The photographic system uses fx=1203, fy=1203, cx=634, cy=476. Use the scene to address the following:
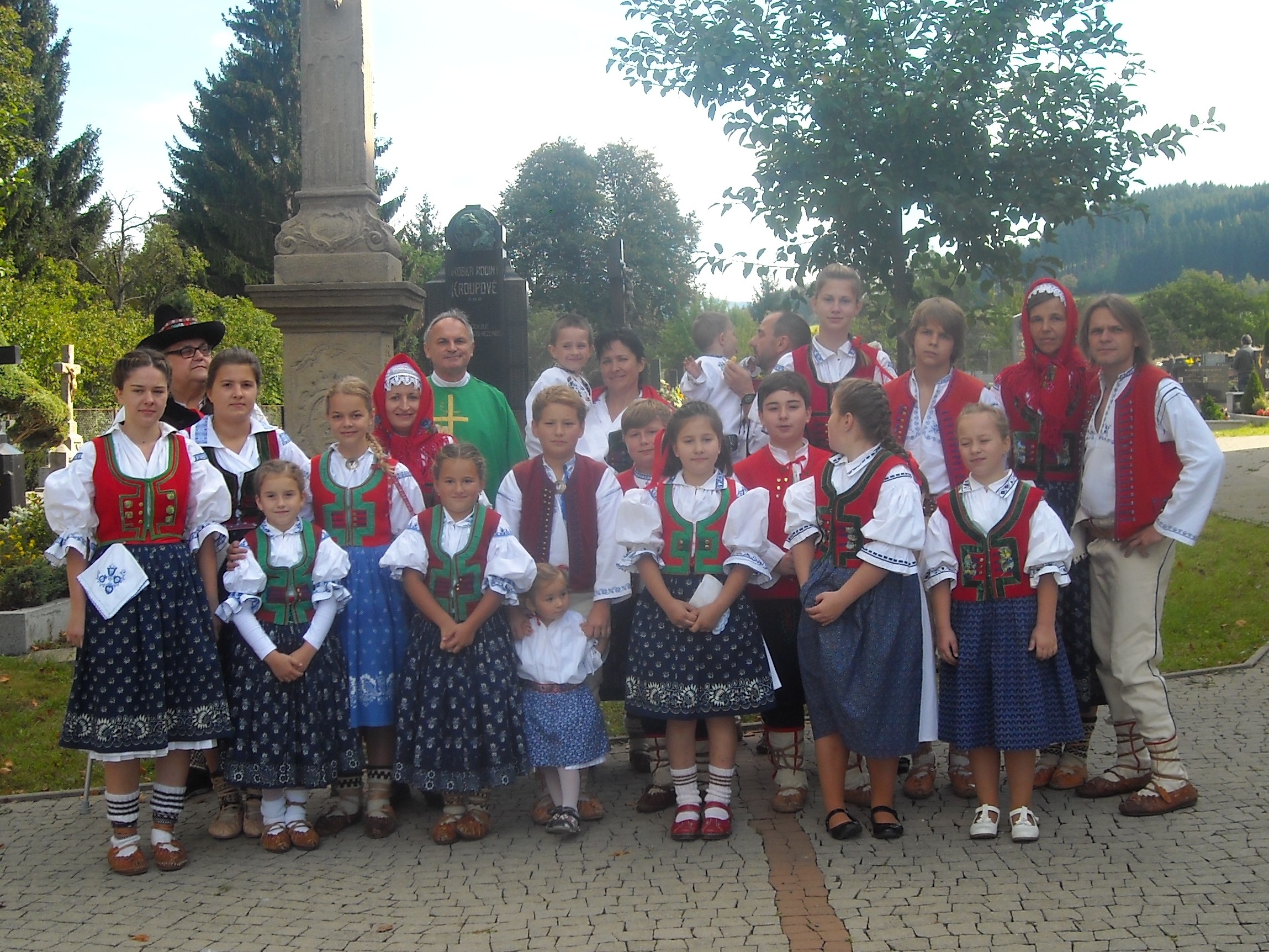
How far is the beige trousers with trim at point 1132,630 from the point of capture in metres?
4.46

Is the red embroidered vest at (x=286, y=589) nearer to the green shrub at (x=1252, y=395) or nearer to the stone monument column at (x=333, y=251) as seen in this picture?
the stone monument column at (x=333, y=251)

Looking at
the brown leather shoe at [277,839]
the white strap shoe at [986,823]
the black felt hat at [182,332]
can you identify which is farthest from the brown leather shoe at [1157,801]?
the black felt hat at [182,332]

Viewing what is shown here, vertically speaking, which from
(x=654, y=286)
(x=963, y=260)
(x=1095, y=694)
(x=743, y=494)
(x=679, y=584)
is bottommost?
(x=1095, y=694)

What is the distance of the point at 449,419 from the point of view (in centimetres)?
545

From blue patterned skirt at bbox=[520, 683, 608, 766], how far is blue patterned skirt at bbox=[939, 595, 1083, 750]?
1.26 meters

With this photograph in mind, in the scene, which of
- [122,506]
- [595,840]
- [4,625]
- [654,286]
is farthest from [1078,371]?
[654,286]

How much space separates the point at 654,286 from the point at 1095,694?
45.2 metres

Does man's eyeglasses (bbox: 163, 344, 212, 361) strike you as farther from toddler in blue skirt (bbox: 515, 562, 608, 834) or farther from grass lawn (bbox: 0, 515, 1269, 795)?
grass lawn (bbox: 0, 515, 1269, 795)

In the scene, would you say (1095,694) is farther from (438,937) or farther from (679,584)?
(438,937)

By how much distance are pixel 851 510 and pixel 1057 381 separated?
4.13 ft

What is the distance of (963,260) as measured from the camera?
706 centimetres

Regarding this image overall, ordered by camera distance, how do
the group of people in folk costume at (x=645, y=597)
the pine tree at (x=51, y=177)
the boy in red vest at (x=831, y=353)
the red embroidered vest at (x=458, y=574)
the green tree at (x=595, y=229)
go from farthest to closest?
the green tree at (x=595, y=229) → the pine tree at (x=51, y=177) → the boy in red vest at (x=831, y=353) → the red embroidered vest at (x=458, y=574) → the group of people in folk costume at (x=645, y=597)

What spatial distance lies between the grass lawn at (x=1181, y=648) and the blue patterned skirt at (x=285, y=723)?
1470mm

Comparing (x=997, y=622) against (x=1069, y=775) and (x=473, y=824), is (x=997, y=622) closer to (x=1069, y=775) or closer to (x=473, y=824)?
(x=1069, y=775)
